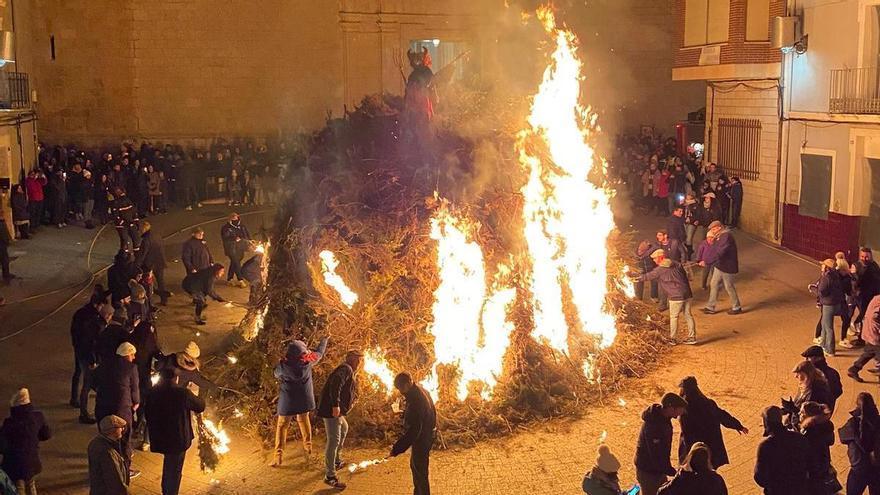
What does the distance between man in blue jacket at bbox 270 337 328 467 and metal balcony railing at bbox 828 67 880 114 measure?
1278cm

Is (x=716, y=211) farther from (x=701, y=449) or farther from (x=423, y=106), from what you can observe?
(x=701, y=449)

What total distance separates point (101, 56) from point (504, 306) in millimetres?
22780

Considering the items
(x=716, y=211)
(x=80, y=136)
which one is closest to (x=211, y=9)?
(x=80, y=136)

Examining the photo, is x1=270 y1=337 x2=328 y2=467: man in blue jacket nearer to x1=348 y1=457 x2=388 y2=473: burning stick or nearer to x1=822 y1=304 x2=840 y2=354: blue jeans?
x1=348 y1=457 x2=388 y2=473: burning stick

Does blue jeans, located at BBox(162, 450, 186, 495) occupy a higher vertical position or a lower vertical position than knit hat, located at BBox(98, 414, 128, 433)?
lower

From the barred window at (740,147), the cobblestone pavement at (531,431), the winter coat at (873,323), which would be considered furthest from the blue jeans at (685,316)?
the barred window at (740,147)

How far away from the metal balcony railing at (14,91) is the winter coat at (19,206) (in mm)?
2528

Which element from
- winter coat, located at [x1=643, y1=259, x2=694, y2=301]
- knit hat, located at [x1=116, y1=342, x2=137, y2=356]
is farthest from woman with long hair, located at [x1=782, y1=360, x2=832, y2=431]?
knit hat, located at [x1=116, y1=342, x2=137, y2=356]

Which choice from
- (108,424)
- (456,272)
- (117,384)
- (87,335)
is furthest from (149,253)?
(108,424)

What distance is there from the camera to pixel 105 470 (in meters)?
6.72

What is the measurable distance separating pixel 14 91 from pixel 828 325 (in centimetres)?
2017

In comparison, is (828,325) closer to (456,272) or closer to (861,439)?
(861,439)

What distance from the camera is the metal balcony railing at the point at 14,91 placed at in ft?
72.5

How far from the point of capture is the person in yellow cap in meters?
12.5
